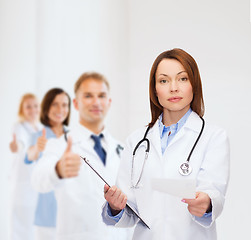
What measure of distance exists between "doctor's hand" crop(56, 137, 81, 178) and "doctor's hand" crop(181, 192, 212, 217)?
2.85ft

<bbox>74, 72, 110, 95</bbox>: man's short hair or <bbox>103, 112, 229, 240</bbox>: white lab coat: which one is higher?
<bbox>74, 72, 110, 95</bbox>: man's short hair

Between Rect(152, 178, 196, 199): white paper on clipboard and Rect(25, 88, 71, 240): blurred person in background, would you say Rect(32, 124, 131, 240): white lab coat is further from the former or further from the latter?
Rect(152, 178, 196, 199): white paper on clipboard

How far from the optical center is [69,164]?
1752 mm

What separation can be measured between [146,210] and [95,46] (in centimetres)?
102

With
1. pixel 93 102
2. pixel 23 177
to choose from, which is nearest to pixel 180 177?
pixel 93 102

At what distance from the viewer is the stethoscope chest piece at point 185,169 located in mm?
978

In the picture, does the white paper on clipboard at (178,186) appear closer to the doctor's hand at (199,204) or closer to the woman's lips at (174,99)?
the doctor's hand at (199,204)

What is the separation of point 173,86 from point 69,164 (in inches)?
32.8

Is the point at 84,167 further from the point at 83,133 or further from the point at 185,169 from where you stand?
the point at 185,169

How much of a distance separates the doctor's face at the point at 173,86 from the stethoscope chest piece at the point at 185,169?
0.15 m

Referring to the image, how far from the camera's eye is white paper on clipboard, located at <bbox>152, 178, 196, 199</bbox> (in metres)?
0.87

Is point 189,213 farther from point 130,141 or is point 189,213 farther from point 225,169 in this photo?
point 130,141

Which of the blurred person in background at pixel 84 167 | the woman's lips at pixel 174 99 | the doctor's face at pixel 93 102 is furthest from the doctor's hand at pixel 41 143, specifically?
the woman's lips at pixel 174 99

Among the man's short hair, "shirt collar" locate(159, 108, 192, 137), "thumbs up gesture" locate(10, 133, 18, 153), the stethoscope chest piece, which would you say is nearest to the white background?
the man's short hair
